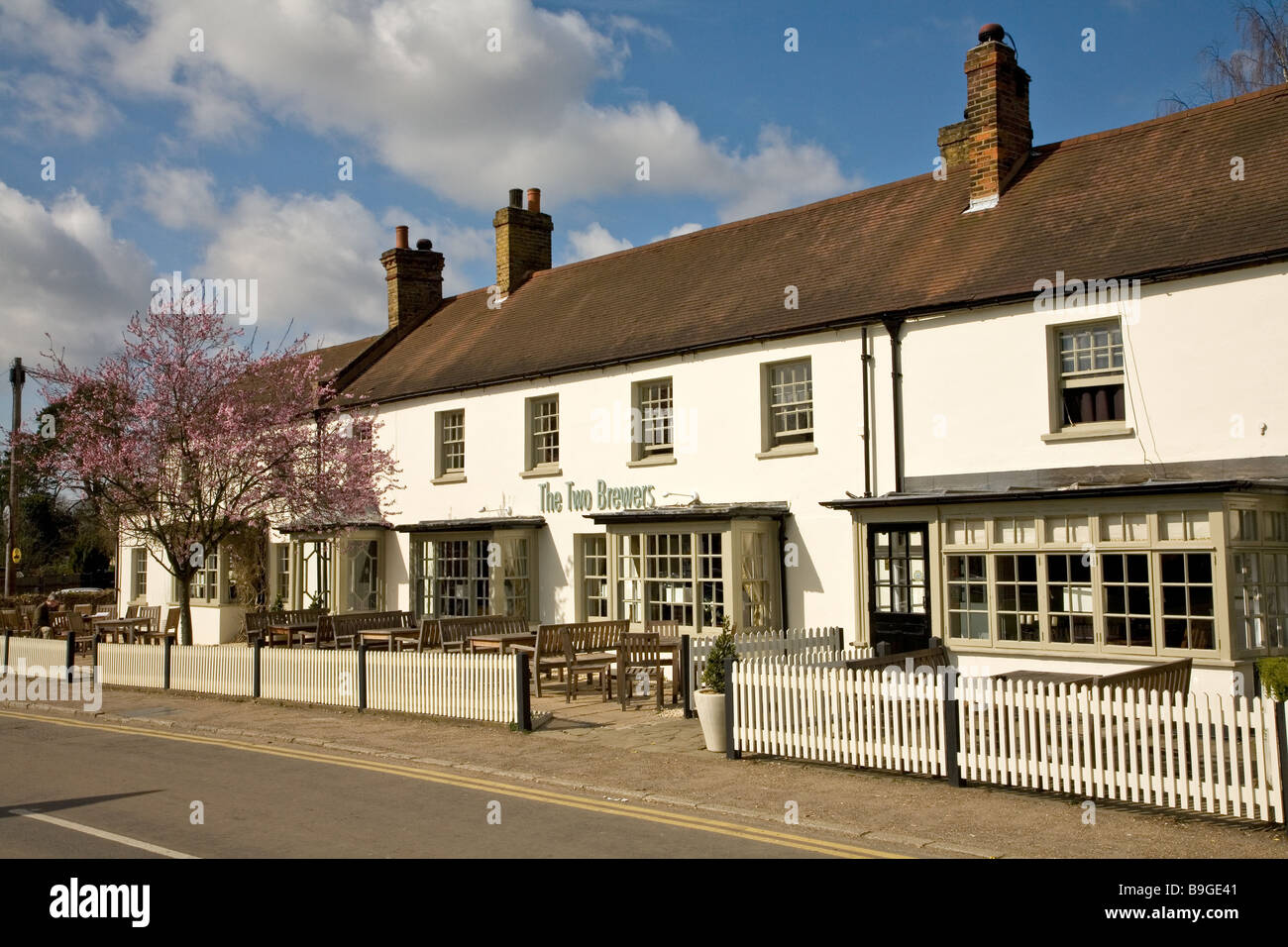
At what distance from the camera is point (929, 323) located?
16625 mm

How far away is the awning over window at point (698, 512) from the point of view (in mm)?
17703

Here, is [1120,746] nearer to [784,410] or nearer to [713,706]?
[713,706]

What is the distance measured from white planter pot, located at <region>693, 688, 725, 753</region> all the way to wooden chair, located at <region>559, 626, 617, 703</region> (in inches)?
177

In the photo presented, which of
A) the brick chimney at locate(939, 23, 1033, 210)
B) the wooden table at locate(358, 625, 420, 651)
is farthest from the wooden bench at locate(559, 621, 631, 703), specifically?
the brick chimney at locate(939, 23, 1033, 210)

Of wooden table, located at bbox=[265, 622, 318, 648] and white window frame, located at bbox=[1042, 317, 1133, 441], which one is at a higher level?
white window frame, located at bbox=[1042, 317, 1133, 441]

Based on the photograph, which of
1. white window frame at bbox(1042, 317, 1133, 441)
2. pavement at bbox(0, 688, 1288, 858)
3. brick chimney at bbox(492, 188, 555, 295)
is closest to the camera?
pavement at bbox(0, 688, 1288, 858)

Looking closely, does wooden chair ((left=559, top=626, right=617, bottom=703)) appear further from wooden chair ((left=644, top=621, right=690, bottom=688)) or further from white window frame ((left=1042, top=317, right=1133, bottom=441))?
white window frame ((left=1042, top=317, right=1133, bottom=441))

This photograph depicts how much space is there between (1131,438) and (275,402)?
16048 millimetres

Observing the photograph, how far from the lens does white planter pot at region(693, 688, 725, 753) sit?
12.0m

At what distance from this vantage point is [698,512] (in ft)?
59.0

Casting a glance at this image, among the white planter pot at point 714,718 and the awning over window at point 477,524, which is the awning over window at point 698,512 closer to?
the awning over window at point 477,524
